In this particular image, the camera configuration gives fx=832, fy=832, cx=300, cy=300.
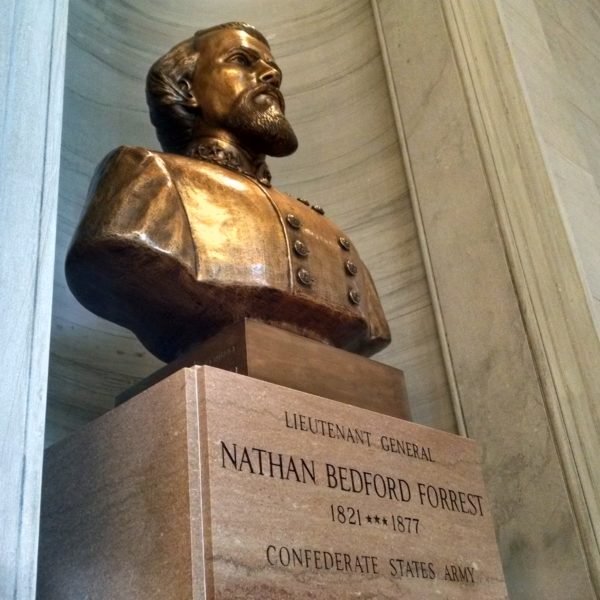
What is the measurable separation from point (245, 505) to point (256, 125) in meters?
1.32

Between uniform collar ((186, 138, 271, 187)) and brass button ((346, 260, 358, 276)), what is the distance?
0.35 m

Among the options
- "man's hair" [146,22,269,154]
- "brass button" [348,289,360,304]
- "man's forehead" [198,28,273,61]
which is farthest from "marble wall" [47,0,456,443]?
"man's forehead" [198,28,273,61]

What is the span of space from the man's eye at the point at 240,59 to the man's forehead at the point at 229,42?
0.10 ft

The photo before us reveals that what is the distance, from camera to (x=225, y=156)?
2529 mm

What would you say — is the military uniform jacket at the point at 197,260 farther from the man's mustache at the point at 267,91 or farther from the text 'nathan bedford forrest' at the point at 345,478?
the text 'nathan bedford forrest' at the point at 345,478

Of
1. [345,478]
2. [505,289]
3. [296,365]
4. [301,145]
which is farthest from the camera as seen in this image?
[301,145]

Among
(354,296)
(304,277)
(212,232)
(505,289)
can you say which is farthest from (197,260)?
(505,289)

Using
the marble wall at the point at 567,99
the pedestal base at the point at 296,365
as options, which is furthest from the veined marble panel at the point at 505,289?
the pedestal base at the point at 296,365

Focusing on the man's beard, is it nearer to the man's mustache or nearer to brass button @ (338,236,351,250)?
the man's mustache

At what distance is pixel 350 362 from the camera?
87.5 inches

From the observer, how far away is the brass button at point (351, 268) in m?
2.45

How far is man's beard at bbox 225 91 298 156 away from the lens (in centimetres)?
257

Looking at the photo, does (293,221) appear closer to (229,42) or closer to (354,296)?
(354,296)

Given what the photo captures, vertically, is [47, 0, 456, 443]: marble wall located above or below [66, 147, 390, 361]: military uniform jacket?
above
